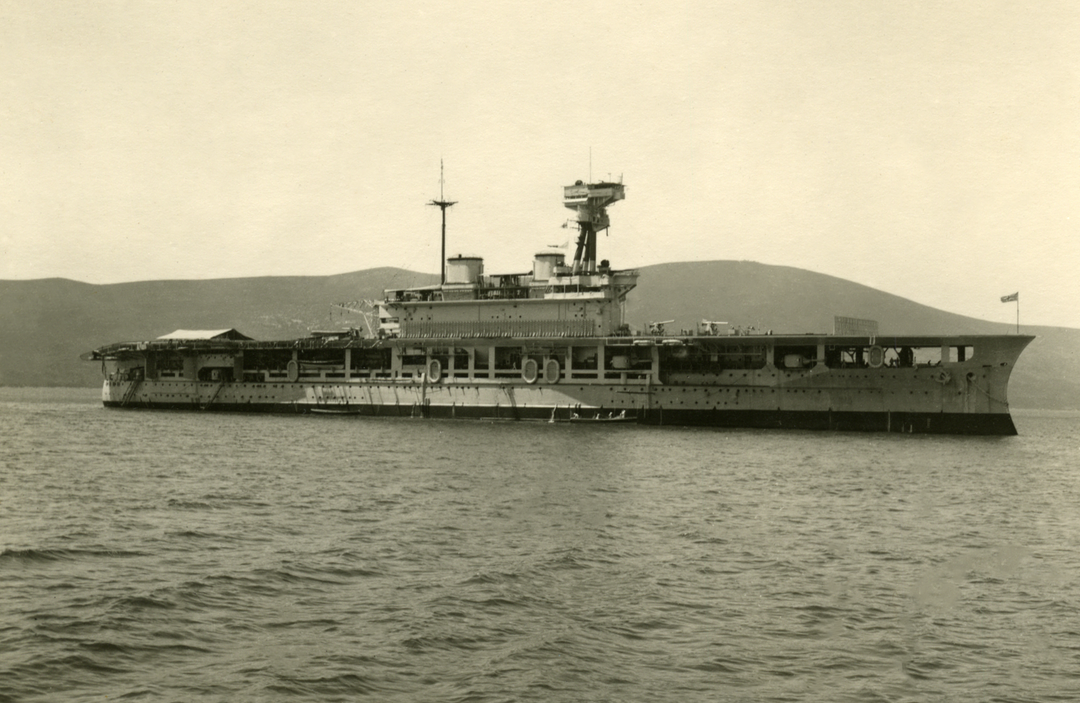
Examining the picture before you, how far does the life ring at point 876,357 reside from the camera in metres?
45.6

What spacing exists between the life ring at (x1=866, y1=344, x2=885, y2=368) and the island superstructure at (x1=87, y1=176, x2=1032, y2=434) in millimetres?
57

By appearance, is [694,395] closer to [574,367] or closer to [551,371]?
[574,367]

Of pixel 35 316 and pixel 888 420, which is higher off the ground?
pixel 35 316

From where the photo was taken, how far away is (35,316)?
180250mm

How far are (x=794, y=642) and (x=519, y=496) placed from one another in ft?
40.0

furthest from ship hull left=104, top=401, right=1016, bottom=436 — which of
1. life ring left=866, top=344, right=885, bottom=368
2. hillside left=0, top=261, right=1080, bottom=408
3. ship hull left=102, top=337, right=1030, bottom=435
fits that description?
hillside left=0, top=261, right=1080, bottom=408

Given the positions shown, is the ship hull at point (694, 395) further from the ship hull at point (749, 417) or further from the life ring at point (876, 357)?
the life ring at point (876, 357)

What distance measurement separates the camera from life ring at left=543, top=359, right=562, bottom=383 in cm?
5125

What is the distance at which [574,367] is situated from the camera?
5209cm

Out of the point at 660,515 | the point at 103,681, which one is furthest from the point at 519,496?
the point at 103,681

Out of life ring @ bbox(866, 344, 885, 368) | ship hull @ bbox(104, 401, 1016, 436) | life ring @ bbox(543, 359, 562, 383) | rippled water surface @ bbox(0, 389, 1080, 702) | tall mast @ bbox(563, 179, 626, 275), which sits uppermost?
tall mast @ bbox(563, 179, 626, 275)

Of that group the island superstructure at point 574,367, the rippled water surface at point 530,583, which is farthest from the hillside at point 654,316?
the rippled water surface at point 530,583

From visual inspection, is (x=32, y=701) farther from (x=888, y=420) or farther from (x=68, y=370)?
(x=68, y=370)

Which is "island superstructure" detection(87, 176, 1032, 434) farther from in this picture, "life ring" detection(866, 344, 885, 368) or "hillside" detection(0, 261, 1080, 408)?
"hillside" detection(0, 261, 1080, 408)
